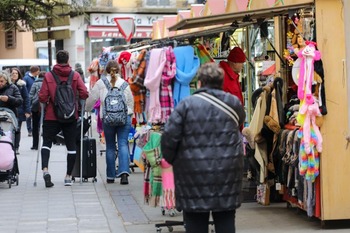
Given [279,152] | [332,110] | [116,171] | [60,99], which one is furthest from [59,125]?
[332,110]

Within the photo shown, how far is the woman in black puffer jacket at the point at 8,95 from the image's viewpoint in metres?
15.4

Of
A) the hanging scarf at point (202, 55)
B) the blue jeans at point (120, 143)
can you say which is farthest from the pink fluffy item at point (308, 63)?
the blue jeans at point (120, 143)

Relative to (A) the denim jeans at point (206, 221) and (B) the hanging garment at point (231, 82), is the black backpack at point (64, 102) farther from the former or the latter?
(A) the denim jeans at point (206, 221)

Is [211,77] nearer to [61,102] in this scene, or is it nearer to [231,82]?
[231,82]

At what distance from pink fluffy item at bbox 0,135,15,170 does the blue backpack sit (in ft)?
4.65

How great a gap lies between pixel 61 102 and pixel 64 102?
0.05 metres

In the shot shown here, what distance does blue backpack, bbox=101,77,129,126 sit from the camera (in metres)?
12.9

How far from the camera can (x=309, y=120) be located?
357 inches

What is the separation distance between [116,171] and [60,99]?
1.75 m

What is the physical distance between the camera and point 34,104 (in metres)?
18.5

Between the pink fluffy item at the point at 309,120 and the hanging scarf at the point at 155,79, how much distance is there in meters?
1.53

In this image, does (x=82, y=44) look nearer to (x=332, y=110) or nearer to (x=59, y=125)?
(x=59, y=125)

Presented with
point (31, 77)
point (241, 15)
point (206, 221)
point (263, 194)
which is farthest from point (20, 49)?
point (206, 221)

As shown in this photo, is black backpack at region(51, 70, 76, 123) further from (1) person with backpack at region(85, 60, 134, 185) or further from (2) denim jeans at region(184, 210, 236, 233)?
(2) denim jeans at region(184, 210, 236, 233)
